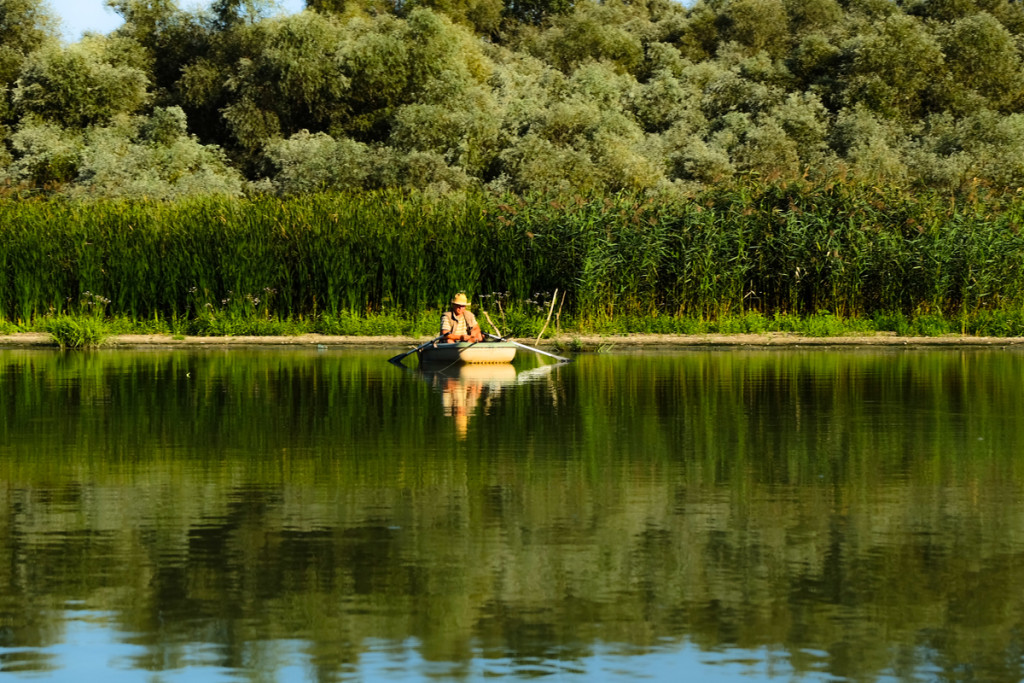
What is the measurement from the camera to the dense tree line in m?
53.4

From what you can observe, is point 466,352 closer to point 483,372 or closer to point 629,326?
point 483,372

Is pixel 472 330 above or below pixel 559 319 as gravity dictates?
below

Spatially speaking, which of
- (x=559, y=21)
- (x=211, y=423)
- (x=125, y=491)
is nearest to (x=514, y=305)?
(x=211, y=423)

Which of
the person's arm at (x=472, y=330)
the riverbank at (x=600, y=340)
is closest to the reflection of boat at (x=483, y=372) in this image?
the person's arm at (x=472, y=330)

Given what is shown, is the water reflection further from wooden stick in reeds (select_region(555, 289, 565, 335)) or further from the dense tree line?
the dense tree line

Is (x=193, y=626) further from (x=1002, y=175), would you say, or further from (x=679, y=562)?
(x=1002, y=175)

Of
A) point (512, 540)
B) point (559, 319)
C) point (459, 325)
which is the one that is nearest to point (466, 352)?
point (459, 325)

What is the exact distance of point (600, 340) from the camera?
32.0 metres

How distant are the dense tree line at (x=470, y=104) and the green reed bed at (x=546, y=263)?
45.8 ft

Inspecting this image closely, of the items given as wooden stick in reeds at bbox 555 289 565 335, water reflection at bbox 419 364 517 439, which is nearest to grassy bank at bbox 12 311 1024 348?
wooden stick in reeds at bbox 555 289 565 335

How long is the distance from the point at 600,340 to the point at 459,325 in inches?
233

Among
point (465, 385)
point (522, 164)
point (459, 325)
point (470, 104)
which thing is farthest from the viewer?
point (470, 104)

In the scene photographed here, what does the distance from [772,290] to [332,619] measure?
2828 cm

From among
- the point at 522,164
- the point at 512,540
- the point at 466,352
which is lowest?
the point at 512,540
